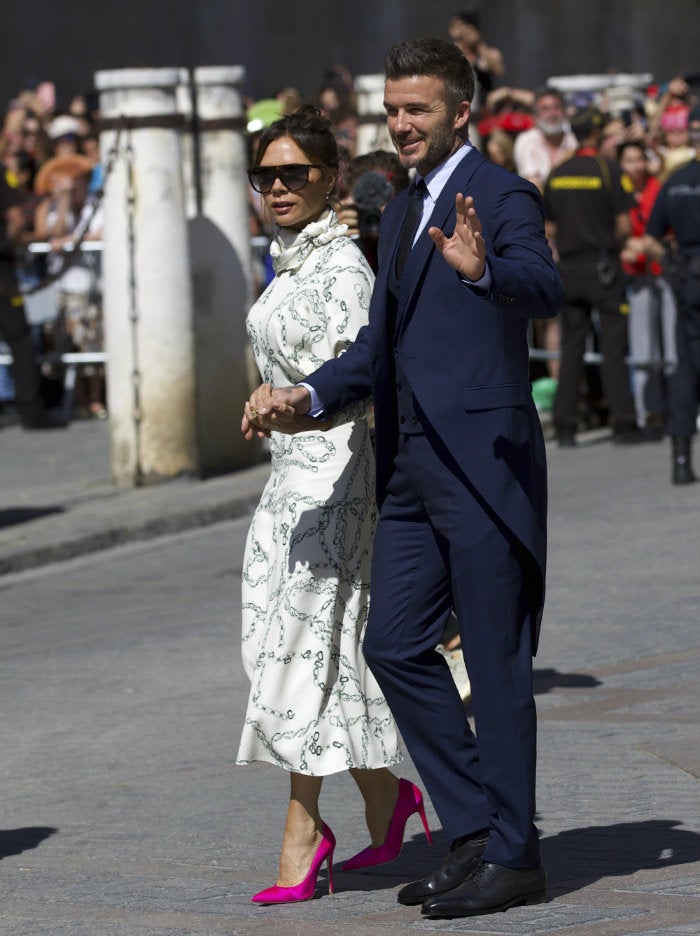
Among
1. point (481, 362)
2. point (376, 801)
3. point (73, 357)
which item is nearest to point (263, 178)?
point (481, 362)

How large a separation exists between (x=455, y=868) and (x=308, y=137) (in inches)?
74.0

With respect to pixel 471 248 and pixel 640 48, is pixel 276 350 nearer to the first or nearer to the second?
pixel 471 248

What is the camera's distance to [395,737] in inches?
209

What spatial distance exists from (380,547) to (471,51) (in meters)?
11.3

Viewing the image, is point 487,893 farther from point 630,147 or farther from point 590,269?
point 630,147

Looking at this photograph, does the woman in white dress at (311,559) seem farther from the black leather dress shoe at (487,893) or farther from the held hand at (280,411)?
the black leather dress shoe at (487,893)

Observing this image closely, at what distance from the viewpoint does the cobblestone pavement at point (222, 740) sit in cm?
510

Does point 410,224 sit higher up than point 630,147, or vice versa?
point 410,224

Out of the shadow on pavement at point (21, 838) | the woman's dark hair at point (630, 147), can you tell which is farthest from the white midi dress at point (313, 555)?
the woman's dark hair at point (630, 147)

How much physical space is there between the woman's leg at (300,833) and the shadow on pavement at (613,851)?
0.59 meters

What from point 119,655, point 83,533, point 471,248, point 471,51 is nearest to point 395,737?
point 471,248

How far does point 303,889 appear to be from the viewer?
516 cm

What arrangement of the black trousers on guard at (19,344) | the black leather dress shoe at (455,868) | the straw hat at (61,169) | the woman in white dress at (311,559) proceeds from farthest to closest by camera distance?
1. the straw hat at (61,169)
2. the black trousers on guard at (19,344)
3. the woman in white dress at (311,559)
4. the black leather dress shoe at (455,868)

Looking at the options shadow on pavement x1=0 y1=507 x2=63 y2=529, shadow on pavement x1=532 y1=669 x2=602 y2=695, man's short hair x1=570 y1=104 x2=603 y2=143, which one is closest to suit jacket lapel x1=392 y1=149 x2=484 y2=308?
shadow on pavement x1=532 y1=669 x2=602 y2=695
